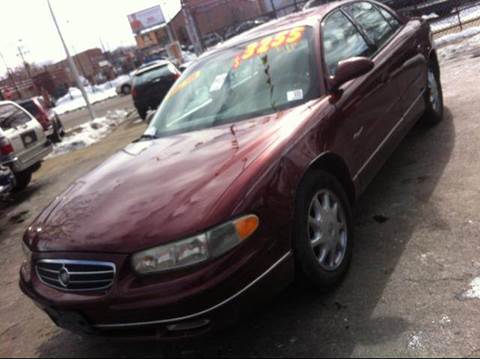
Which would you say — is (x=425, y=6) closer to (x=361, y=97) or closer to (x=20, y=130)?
(x=20, y=130)

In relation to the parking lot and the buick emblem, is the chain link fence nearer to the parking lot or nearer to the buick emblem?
the parking lot

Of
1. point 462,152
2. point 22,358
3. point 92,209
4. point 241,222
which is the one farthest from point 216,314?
point 462,152

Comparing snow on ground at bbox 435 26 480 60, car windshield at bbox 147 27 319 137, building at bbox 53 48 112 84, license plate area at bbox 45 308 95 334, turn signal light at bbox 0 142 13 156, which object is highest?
building at bbox 53 48 112 84

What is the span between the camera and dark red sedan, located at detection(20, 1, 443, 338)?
2.54m

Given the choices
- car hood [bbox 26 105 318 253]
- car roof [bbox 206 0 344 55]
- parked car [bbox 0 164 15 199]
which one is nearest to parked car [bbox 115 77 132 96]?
parked car [bbox 0 164 15 199]

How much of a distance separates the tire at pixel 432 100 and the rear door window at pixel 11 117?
676cm

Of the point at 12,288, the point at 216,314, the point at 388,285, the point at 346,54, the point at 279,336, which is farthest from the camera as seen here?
the point at 12,288

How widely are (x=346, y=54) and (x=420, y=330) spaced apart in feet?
7.42

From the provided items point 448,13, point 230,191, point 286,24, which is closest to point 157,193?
point 230,191

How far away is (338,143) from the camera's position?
3.50m

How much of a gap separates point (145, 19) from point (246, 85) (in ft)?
196

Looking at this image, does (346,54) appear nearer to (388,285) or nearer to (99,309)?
(388,285)

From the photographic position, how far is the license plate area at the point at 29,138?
916 centimetres

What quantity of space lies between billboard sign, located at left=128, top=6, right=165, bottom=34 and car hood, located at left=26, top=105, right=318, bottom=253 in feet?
192
